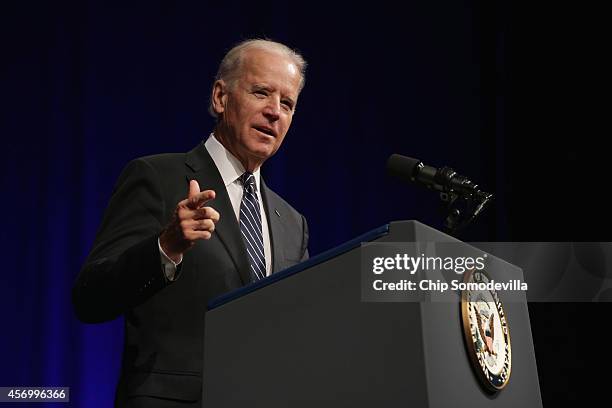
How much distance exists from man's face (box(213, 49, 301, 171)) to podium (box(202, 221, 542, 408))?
672 mm

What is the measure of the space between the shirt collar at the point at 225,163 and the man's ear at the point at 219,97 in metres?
0.10

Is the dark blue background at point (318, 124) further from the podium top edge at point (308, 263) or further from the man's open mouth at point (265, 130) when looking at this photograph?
the podium top edge at point (308, 263)

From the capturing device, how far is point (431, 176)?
1395 mm

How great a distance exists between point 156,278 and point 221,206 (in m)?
0.35

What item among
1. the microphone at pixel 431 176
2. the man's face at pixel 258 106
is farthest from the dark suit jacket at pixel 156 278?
the microphone at pixel 431 176

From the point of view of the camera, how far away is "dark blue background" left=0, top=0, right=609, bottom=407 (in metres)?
3.19

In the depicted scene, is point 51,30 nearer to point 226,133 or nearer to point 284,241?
point 226,133

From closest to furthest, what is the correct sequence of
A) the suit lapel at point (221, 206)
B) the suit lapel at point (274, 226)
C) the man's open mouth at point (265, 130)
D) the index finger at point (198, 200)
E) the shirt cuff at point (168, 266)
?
the index finger at point (198, 200) → the shirt cuff at point (168, 266) → the suit lapel at point (221, 206) → the suit lapel at point (274, 226) → the man's open mouth at point (265, 130)

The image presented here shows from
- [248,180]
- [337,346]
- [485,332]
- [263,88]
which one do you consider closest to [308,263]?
[337,346]

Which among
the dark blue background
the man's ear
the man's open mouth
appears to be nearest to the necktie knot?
the man's open mouth

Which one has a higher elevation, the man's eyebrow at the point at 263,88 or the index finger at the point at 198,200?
the man's eyebrow at the point at 263,88

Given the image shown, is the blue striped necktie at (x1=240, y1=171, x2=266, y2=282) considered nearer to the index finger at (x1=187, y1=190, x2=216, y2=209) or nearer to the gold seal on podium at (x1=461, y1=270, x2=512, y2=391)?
the index finger at (x1=187, y1=190, x2=216, y2=209)

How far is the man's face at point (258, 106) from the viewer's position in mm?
1850

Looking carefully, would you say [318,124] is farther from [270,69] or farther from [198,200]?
[198,200]
